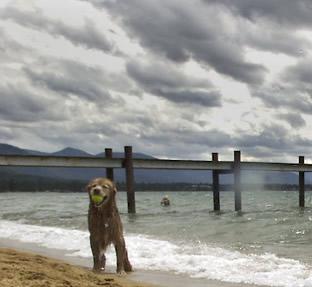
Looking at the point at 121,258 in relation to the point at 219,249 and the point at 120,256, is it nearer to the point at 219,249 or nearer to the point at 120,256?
the point at 120,256

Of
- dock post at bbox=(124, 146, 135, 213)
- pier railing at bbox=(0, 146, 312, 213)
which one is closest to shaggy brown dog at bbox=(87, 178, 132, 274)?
pier railing at bbox=(0, 146, 312, 213)

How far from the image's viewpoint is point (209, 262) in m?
9.31

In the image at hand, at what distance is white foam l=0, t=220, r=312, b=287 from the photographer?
7.99m

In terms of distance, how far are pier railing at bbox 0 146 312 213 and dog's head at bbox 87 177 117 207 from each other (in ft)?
47.9

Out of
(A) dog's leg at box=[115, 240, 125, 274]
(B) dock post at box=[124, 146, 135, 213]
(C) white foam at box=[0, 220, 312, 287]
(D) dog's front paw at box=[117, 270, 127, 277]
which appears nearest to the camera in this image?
(C) white foam at box=[0, 220, 312, 287]

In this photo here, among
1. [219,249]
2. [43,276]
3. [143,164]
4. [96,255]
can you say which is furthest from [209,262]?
[143,164]

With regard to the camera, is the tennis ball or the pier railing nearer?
the tennis ball

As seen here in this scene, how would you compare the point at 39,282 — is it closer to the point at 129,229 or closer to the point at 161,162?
the point at 129,229

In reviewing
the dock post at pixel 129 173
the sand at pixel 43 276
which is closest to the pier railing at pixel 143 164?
the dock post at pixel 129 173

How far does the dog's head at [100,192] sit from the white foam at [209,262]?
5.67 ft

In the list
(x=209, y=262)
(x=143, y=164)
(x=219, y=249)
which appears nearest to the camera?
(x=209, y=262)

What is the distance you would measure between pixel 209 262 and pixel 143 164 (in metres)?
18.0

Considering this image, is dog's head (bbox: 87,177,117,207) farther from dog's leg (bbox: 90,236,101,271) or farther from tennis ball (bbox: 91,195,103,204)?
dog's leg (bbox: 90,236,101,271)

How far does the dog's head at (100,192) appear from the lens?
8320 mm
